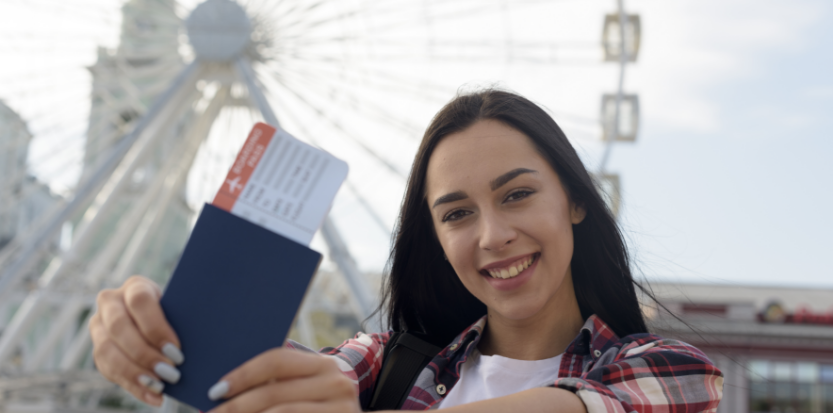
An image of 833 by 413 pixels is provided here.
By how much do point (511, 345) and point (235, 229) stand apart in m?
0.94

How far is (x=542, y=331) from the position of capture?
152cm

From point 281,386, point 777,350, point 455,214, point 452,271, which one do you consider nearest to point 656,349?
point 455,214

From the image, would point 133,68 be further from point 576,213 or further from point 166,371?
point 166,371

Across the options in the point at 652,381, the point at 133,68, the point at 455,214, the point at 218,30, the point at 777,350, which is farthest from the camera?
the point at 777,350

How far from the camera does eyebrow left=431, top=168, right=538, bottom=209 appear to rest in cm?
131

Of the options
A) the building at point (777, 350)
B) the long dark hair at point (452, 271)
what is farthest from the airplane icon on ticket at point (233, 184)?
the building at point (777, 350)

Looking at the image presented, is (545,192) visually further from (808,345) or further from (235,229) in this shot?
(808,345)

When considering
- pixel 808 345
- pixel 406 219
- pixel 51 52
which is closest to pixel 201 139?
pixel 51 52

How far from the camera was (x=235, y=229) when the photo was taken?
Answer: 2.44 ft

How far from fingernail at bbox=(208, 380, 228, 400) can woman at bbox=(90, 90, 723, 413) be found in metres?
0.37

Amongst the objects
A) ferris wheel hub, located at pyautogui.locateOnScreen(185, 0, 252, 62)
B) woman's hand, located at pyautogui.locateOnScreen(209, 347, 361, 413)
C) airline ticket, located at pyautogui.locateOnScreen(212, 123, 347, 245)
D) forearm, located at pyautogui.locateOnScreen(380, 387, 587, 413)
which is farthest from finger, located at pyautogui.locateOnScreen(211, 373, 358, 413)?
ferris wheel hub, located at pyautogui.locateOnScreen(185, 0, 252, 62)

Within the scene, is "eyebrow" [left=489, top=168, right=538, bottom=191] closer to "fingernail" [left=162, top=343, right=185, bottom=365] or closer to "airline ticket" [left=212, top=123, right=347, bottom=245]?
"airline ticket" [left=212, top=123, right=347, bottom=245]

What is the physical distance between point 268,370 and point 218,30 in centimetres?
885

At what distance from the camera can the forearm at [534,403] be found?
95 cm
